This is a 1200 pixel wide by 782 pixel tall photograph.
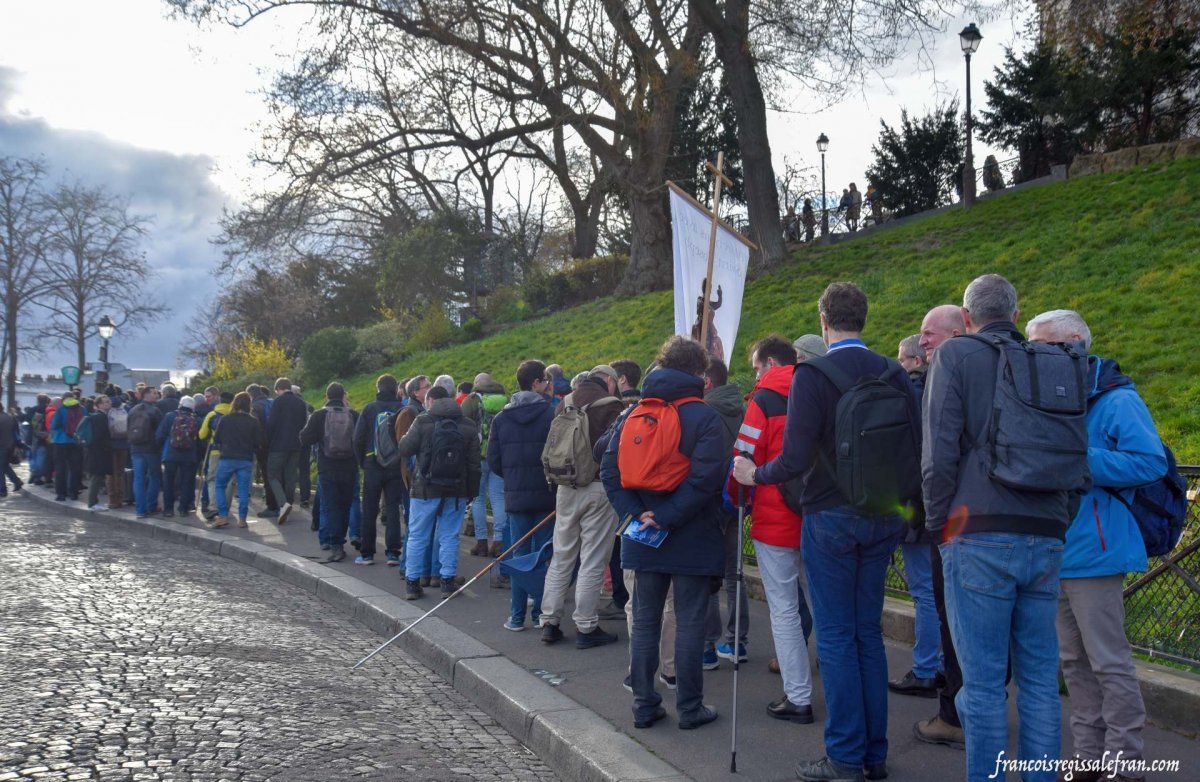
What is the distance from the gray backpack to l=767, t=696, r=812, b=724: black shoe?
203 centimetres

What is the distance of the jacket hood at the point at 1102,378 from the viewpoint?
4.11 metres

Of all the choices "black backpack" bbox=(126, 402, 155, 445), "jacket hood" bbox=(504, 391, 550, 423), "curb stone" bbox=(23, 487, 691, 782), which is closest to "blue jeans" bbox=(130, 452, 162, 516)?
"black backpack" bbox=(126, 402, 155, 445)

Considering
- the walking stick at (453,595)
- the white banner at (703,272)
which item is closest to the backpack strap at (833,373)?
the walking stick at (453,595)

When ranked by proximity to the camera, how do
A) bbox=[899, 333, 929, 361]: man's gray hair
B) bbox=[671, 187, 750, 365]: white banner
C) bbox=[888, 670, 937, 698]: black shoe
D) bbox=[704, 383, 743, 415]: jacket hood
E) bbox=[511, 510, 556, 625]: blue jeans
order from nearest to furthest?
bbox=[888, 670, 937, 698]: black shoe < bbox=[899, 333, 929, 361]: man's gray hair < bbox=[704, 383, 743, 415]: jacket hood < bbox=[511, 510, 556, 625]: blue jeans < bbox=[671, 187, 750, 365]: white banner

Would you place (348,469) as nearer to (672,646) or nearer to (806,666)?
(672,646)

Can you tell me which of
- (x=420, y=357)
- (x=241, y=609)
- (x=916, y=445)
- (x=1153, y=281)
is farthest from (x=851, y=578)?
(x=420, y=357)

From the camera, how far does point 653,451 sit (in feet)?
16.8

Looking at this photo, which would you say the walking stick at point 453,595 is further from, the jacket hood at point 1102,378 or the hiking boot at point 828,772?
the jacket hood at point 1102,378

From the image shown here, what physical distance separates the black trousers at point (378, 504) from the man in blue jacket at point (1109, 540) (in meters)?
7.58

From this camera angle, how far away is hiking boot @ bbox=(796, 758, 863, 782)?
422 centimetres

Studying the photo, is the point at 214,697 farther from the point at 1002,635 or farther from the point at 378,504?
the point at 378,504

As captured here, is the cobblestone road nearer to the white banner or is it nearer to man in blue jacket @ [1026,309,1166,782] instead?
man in blue jacket @ [1026,309,1166,782]

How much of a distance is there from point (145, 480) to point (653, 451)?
13021 mm

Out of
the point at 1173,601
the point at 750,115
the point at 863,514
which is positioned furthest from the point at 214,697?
the point at 750,115
